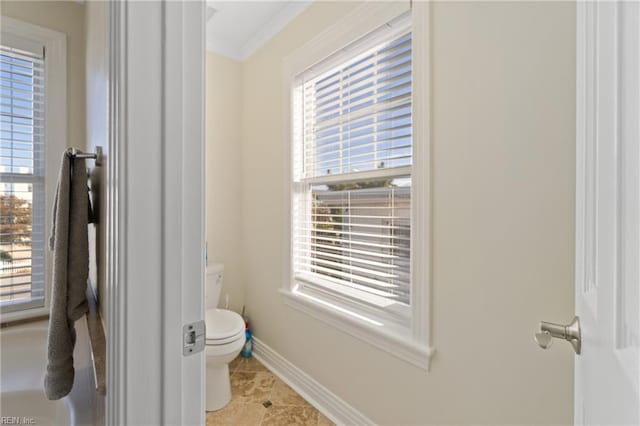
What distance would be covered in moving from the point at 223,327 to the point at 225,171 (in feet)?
4.24

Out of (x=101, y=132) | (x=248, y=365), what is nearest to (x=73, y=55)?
(x=101, y=132)

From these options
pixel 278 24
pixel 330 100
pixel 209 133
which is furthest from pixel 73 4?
pixel 330 100

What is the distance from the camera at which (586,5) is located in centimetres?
55

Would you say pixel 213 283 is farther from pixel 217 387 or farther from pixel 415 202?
pixel 415 202

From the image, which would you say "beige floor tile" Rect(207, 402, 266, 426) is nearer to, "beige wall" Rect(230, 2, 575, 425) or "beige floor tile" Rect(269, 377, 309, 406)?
"beige floor tile" Rect(269, 377, 309, 406)

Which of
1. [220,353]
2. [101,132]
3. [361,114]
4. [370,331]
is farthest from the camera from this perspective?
[220,353]

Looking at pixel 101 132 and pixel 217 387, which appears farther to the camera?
pixel 217 387

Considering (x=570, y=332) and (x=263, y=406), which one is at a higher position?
(x=570, y=332)

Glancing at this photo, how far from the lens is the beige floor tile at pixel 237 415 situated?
1749 mm

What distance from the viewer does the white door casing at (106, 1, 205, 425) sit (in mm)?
540

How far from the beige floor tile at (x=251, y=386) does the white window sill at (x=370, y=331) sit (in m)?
0.58

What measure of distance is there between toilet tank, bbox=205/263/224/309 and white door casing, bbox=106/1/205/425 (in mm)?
1775

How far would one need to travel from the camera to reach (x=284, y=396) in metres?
1.98

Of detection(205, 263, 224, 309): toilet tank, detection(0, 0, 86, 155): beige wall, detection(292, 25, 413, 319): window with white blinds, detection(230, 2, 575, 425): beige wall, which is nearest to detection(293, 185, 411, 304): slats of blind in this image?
detection(292, 25, 413, 319): window with white blinds
